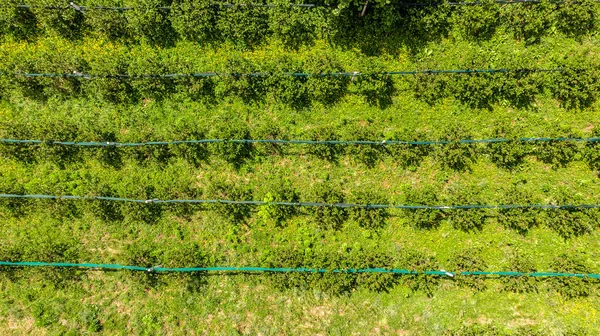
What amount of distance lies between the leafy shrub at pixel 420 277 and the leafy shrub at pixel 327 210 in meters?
1.68

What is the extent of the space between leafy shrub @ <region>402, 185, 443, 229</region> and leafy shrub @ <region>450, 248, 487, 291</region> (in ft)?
2.83

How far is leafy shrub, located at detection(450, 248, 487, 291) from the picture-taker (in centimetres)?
834

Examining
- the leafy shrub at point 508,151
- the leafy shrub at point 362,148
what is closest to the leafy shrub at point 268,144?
the leafy shrub at point 362,148

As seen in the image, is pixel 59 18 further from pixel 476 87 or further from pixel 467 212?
pixel 467 212

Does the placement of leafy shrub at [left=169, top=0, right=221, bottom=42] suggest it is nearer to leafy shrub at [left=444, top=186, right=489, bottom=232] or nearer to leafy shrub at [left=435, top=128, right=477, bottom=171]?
leafy shrub at [left=435, top=128, right=477, bottom=171]

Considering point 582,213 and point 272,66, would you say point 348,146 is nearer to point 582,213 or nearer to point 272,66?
point 272,66

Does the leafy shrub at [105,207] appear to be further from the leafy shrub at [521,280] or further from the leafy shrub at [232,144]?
the leafy shrub at [521,280]

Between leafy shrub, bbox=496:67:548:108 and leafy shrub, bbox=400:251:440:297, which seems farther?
leafy shrub, bbox=496:67:548:108

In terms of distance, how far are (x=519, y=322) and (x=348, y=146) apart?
542 centimetres

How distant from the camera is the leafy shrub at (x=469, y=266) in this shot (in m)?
8.34

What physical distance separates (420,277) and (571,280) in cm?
333

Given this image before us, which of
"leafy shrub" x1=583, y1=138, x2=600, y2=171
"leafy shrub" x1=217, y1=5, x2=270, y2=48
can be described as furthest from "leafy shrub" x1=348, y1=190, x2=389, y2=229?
"leafy shrub" x1=583, y1=138, x2=600, y2=171

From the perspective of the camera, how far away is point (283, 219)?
8.68 meters

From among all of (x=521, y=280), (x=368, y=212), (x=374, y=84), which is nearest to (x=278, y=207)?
(x=368, y=212)
